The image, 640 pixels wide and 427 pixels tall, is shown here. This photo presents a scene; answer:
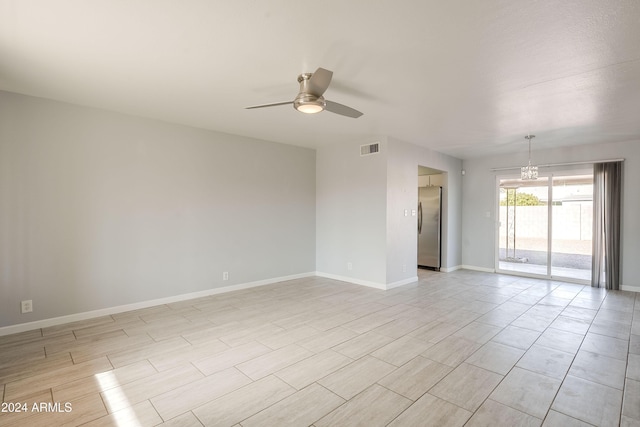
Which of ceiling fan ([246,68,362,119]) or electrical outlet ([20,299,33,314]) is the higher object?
ceiling fan ([246,68,362,119])

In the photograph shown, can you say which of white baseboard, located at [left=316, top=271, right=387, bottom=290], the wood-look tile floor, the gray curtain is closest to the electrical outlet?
the wood-look tile floor

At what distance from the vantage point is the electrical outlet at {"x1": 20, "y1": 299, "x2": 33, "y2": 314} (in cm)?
339

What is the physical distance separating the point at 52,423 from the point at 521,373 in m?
3.38

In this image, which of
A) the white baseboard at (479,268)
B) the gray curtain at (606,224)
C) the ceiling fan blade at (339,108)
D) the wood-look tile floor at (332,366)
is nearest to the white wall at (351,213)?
the wood-look tile floor at (332,366)

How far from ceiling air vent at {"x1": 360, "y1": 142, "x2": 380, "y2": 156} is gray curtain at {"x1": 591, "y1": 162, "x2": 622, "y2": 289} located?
3994 mm

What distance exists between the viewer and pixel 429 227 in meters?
7.13

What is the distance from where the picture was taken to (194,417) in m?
1.97

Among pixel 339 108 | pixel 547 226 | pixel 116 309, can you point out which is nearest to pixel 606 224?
pixel 547 226

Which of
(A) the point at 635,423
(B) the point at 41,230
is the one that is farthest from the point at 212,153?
(A) the point at 635,423

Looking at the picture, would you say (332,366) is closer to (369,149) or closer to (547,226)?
(369,149)

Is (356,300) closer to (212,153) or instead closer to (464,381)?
(464,381)

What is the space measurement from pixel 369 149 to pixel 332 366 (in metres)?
3.78

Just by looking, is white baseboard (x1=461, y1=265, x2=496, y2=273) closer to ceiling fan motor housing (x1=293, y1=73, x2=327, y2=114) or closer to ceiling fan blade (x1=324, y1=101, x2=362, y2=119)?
ceiling fan blade (x1=324, y1=101, x2=362, y2=119)

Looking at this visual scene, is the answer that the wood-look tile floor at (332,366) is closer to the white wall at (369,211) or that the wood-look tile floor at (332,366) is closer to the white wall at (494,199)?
the white wall at (369,211)
